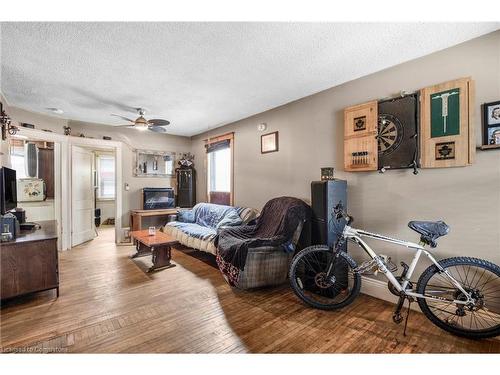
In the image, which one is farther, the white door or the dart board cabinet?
the white door

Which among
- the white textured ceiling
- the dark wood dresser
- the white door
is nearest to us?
the white textured ceiling

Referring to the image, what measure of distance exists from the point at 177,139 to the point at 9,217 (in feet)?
12.6

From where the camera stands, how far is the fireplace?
16.6 ft

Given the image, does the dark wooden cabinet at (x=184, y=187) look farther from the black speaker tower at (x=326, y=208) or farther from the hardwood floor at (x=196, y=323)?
the black speaker tower at (x=326, y=208)

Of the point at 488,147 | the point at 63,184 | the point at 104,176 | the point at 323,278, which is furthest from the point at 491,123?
the point at 104,176

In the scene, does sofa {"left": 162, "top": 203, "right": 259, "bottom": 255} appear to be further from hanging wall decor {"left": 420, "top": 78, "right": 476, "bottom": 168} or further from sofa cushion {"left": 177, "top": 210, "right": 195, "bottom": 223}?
hanging wall decor {"left": 420, "top": 78, "right": 476, "bottom": 168}

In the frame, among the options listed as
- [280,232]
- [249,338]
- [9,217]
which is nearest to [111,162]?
[9,217]

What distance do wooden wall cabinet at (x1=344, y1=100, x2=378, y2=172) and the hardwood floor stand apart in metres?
1.51

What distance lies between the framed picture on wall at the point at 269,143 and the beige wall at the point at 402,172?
0.09 m

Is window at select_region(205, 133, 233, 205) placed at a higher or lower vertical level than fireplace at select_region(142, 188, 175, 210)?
higher

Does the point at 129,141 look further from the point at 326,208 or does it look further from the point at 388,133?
the point at 388,133

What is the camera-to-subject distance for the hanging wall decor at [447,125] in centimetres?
195

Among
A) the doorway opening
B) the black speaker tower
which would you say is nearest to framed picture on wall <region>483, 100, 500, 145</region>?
the black speaker tower

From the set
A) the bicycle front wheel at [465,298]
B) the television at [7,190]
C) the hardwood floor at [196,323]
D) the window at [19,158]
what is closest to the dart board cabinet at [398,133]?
the bicycle front wheel at [465,298]
